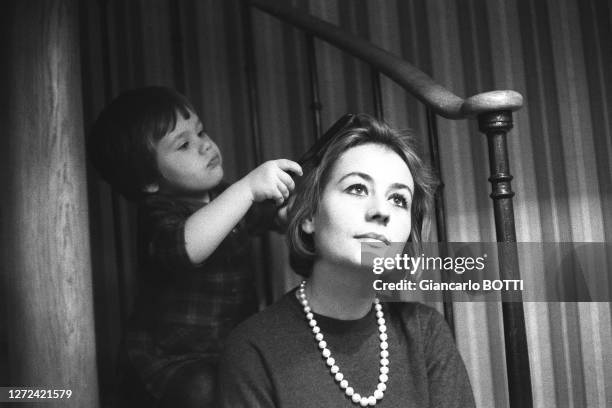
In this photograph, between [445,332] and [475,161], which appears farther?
[475,161]

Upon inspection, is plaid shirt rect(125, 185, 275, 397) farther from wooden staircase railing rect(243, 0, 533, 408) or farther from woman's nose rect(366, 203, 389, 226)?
wooden staircase railing rect(243, 0, 533, 408)

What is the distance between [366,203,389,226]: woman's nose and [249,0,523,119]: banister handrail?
0.69 feet

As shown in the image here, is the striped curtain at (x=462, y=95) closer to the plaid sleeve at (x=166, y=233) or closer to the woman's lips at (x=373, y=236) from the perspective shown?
the plaid sleeve at (x=166, y=233)

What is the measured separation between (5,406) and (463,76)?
1172 mm

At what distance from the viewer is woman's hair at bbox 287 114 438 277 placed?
1.05 m

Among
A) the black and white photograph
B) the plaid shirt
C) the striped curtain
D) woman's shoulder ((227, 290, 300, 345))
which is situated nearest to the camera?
the black and white photograph

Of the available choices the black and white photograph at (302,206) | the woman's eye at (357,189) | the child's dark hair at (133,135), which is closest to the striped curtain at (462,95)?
the black and white photograph at (302,206)

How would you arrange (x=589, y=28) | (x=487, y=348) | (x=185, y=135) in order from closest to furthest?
1. (x=185, y=135)
2. (x=487, y=348)
3. (x=589, y=28)

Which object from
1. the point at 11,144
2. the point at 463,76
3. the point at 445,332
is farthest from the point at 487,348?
the point at 11,144

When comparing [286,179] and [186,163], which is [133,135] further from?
[286,179]

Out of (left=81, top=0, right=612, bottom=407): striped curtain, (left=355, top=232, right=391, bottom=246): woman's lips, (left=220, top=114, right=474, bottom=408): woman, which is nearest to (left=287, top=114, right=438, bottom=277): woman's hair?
(left=220, top=114, right=474, bottom=408): woman

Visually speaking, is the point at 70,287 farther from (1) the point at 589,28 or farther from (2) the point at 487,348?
(1) the point at 589,28

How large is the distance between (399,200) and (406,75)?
26cm

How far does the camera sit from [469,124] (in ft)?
4.98
